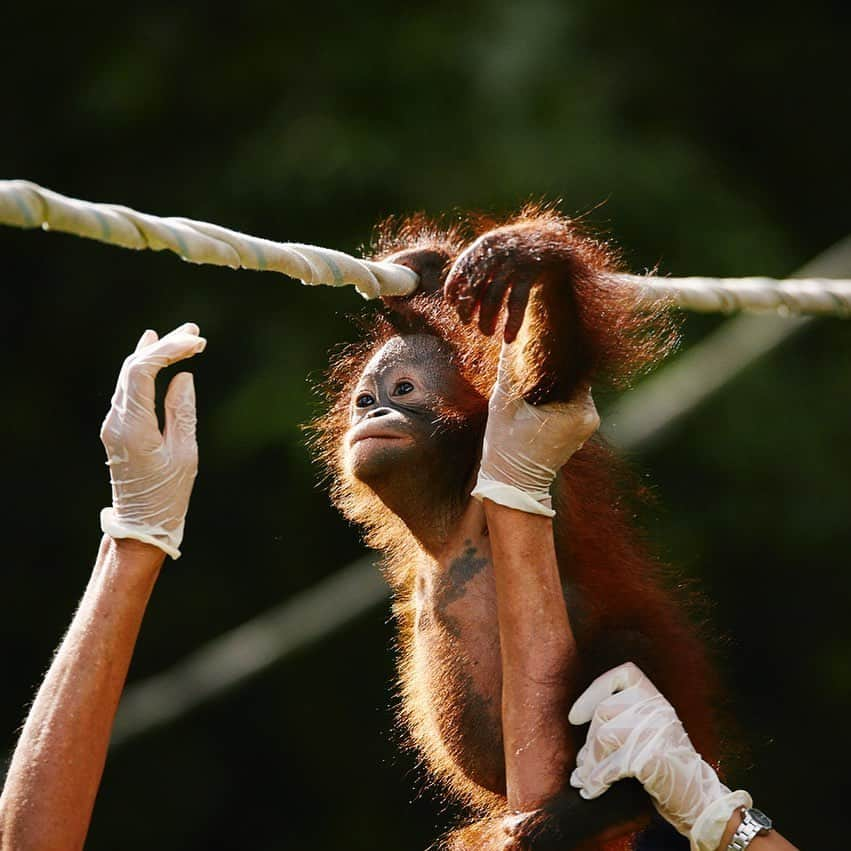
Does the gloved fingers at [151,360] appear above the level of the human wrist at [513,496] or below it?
above

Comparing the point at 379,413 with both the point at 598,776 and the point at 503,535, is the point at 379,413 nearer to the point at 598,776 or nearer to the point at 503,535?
the point at 503,535

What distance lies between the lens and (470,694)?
2.52 metres

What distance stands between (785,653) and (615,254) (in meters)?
4.19

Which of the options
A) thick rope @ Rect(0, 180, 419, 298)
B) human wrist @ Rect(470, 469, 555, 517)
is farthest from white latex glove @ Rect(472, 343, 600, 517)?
thick rope @ Rect(0, 180, 419, 298)

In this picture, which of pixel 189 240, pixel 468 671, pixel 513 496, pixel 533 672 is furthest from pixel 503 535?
pixel 189 240

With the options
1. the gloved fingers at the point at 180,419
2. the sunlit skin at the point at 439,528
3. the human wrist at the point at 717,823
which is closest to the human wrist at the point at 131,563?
the gloved fingers at the point at 180,419

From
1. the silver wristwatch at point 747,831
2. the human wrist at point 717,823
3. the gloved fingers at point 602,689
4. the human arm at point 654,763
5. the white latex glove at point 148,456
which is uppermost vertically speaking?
the white latex glove at point 148,456

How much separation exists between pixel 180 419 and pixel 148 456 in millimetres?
79

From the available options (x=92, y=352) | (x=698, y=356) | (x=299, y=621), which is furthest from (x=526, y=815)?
(x=92, y=352)

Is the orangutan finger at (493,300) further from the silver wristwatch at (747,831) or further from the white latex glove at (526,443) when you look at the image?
the silver wristwatch at (747,831)

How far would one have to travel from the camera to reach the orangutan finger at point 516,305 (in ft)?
7.06

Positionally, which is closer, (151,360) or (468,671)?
(151,360)

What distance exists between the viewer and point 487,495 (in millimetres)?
2346

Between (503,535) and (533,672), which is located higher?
(503,535)
